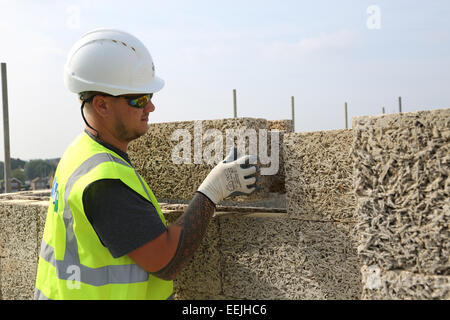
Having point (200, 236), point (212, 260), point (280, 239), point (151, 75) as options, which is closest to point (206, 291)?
point (212, 260)

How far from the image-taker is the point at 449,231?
1.69m

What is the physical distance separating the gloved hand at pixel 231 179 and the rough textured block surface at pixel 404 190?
0.73m

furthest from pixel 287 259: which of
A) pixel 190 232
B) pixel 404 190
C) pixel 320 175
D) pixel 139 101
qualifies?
pixel 139 101

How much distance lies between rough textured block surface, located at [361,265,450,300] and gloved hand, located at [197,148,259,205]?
0.85 metres

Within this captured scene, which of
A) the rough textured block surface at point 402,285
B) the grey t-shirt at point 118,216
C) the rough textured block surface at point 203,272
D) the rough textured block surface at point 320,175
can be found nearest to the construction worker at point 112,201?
the grey t-shirt at point 118,216

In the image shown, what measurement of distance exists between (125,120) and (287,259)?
1.41 metres

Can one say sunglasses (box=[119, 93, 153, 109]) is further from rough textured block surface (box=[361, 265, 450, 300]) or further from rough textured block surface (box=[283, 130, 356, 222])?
rough textured block surface (box=[361, 265, 450, 300])

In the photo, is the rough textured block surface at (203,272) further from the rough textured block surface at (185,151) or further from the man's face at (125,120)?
the man's face at (125,120)

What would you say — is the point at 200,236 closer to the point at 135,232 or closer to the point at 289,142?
the point at 135,232

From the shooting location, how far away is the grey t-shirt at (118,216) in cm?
175

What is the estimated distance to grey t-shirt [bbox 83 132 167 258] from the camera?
68.9 inches

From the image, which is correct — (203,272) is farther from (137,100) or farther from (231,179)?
(137,100)

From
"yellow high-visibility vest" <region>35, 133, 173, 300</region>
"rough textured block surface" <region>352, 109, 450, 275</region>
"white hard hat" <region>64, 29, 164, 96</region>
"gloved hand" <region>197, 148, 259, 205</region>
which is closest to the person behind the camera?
"rough textured block surface" <region>352, 109, 450, 275</region>

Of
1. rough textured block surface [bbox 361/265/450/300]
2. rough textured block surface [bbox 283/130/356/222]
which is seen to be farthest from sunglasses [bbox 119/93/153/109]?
rough textured block surface [bbox 361/265/450/300]
